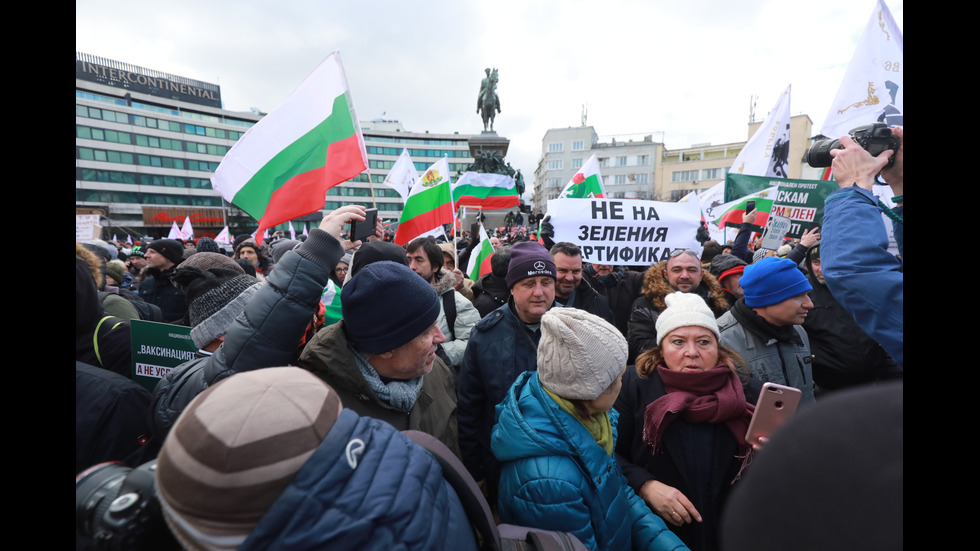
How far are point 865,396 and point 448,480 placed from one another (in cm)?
81

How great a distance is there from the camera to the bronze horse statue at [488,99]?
1016 inches

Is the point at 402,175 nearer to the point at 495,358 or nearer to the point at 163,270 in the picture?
the point at 163,270

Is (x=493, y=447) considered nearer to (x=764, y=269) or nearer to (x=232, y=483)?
(x=232, y=483)

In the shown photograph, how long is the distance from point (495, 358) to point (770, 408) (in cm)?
132

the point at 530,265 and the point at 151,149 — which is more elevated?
the point at 151,149

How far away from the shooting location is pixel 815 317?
2771 millimetres

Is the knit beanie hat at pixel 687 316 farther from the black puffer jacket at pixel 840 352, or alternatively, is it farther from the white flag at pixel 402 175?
the white flag at pixel 402 175

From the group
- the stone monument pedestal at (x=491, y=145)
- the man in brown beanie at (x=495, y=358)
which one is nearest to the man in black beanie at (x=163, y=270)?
the man in brown beanie at (x=495, y=358)

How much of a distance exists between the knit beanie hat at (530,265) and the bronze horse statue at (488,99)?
2463cm

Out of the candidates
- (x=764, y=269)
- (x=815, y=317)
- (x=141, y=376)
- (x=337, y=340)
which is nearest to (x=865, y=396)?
(x=337, y=340)

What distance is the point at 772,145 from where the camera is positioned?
5.38 metres

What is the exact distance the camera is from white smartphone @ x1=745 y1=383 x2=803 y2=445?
1577 mm

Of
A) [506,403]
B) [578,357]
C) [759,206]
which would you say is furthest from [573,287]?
[759,206]

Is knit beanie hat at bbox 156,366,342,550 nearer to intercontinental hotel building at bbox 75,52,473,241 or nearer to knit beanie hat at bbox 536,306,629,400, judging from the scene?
knit beanie hat at bbox 536,306,629,400
